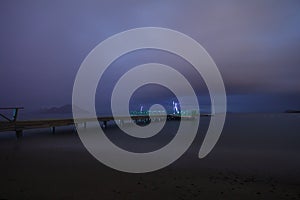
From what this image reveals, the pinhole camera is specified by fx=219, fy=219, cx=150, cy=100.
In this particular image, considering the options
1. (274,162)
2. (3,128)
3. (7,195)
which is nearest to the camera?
(7,195)

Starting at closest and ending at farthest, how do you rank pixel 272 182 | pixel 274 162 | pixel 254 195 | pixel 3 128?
pixel 254 195, pixel 272 182, pixel 274 162, pixel 3 128

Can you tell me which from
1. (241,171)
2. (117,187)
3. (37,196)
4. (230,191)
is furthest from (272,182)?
(37,196)

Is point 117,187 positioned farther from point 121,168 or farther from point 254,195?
point 254,195

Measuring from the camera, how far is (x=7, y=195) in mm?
6684

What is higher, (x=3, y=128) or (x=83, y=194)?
(x=3, y=128)

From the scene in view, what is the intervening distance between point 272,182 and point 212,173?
249cm

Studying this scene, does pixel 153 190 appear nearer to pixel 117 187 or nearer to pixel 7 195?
pixel 117 187

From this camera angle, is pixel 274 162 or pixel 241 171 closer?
pixel 241 171

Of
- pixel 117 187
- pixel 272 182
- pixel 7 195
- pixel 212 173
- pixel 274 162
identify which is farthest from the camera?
pixel 274 162

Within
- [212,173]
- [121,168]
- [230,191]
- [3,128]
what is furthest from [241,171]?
[3,128]

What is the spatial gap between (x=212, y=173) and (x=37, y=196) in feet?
24.3

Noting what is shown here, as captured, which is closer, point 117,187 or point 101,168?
point 117,187

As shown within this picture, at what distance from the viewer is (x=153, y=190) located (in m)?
7.54

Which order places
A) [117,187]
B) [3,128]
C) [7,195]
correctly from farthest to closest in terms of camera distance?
[3,128] → [117,187] → [7,195]
